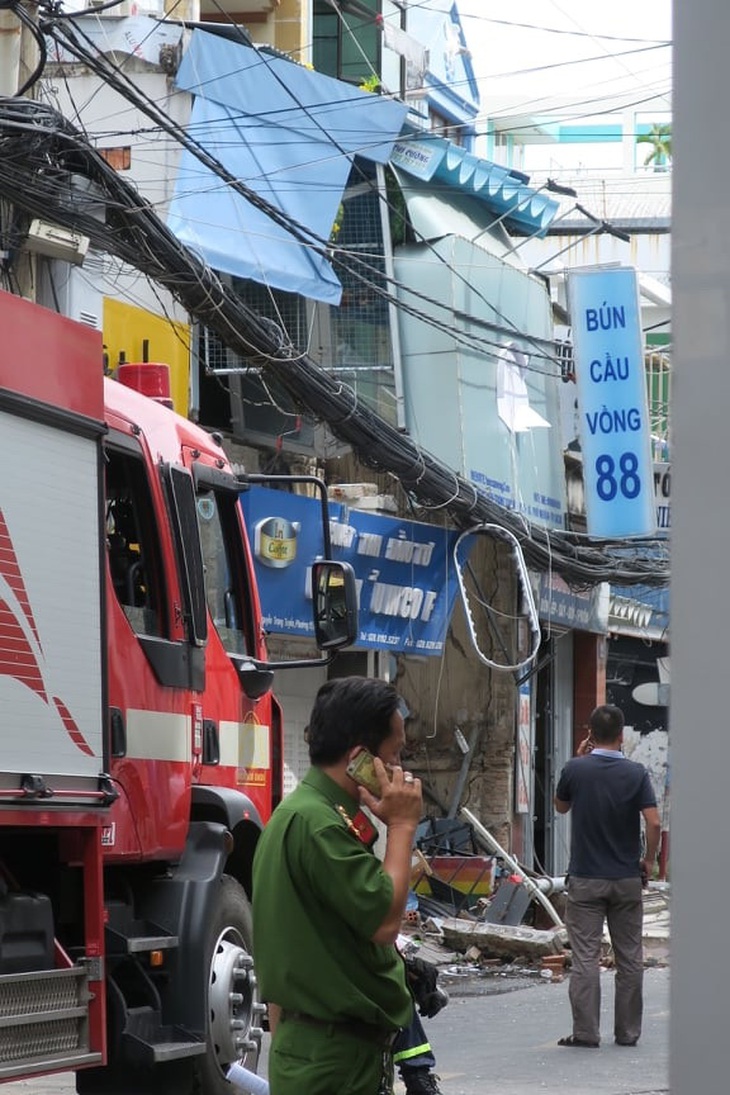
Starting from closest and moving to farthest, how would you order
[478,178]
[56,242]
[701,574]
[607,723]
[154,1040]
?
[701,574]
[154,1040]
[607,723]
[56,242]
[478,178]

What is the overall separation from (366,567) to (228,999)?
33.7ft

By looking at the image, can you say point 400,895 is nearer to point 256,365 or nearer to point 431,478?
point 256,365

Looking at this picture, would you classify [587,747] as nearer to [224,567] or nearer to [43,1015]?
[224,567]

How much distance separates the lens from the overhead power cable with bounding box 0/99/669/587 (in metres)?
11.7

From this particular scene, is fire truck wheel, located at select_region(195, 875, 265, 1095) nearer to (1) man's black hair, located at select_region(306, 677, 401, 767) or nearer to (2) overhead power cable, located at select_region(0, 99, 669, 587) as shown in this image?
(1) man's black hair, located at select_region(306, 677, 401, 767)

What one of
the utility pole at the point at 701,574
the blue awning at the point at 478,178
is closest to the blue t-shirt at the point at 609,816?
the utility pole at the point at 701,574

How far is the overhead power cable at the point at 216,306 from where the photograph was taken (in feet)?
38.4

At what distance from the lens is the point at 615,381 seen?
1906 cm

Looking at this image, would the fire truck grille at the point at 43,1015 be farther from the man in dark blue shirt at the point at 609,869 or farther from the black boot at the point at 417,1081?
the man in dark blue shirt at the point at 609,869

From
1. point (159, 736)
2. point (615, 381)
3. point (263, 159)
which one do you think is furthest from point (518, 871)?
point (159, 736)

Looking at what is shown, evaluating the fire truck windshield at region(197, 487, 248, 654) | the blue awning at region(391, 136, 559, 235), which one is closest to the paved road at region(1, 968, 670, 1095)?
the fire truck windshield at region(197, 487, 248, 654)

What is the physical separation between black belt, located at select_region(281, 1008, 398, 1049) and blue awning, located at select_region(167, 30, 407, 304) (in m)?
11.9

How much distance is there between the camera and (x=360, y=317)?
61.3ft

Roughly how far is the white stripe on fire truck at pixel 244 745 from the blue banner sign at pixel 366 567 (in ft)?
23.0
